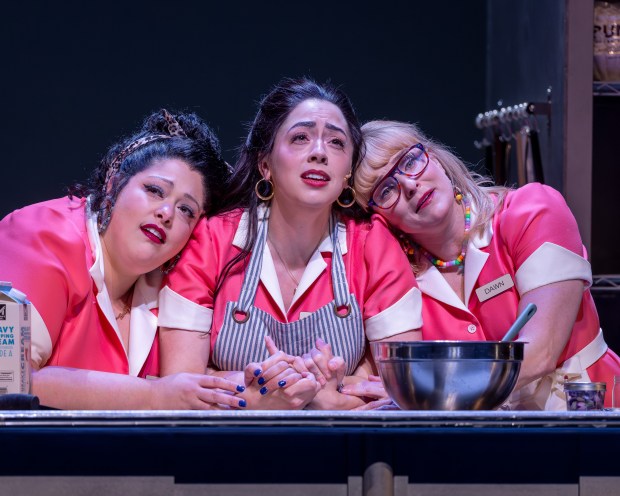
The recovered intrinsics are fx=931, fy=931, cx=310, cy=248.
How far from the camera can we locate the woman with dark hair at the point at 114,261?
2.09 m

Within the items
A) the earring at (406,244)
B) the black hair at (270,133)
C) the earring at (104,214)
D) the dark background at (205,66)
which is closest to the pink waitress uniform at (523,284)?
the earring at (406,244)

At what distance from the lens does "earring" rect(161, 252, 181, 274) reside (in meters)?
2.47

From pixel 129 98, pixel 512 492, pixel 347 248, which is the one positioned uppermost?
pixel 129 98

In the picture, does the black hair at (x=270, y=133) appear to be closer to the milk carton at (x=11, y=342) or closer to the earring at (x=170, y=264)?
the earring at (x=170, y=264)

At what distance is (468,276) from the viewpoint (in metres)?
2.58

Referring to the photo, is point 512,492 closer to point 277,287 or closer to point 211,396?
point 211,396

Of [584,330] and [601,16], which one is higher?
[601,16]

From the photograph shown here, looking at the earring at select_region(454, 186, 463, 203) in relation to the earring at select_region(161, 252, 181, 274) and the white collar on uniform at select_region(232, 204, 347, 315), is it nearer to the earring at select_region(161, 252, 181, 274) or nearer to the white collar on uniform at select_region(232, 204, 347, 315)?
the white collar on uniform at select_region(232, 204, 347, 315)

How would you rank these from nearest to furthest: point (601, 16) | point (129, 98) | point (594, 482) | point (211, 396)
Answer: point (594, 482) < point (211, 396) < point (601, 16) < point (129, 98)

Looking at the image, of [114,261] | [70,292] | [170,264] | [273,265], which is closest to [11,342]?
[70,292]

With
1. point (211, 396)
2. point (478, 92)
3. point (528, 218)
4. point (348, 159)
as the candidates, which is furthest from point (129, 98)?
point (211, 396)

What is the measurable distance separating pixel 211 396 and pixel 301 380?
19cm

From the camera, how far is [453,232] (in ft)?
8.64

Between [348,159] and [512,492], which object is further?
[348,159]
